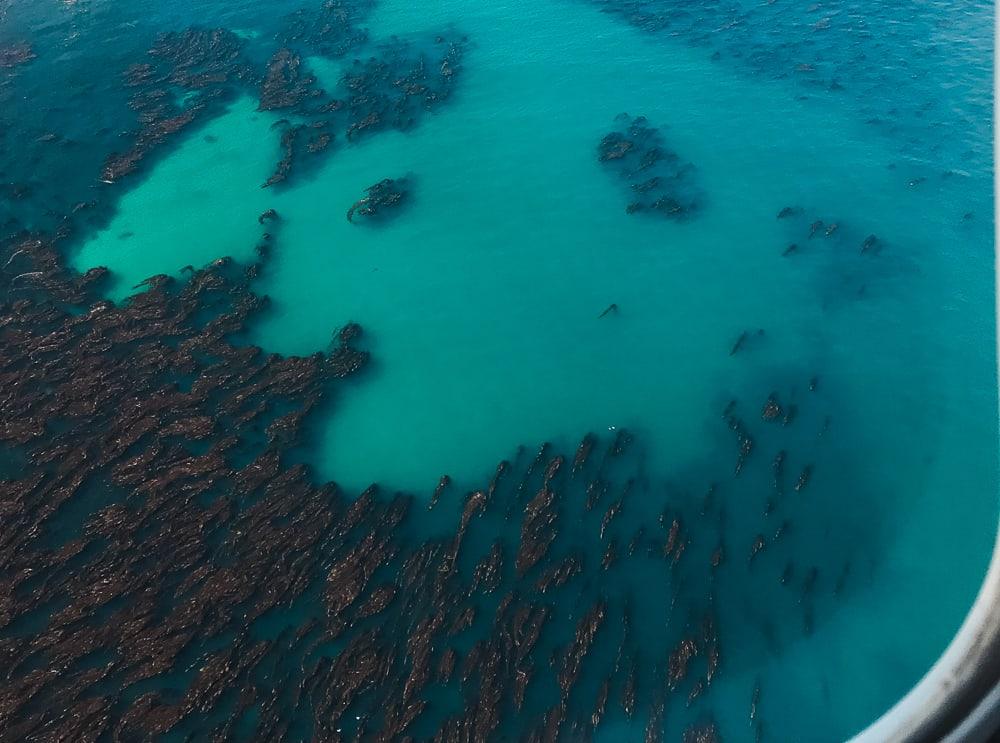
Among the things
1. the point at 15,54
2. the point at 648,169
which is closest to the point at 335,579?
the point at 648,169

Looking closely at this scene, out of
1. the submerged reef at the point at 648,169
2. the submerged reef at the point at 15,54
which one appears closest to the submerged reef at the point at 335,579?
the submerged reef at the point at 648,169

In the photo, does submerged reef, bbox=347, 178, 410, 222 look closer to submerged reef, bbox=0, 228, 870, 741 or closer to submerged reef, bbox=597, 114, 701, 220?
submerged reef, bbox=0, 228, 870, 741

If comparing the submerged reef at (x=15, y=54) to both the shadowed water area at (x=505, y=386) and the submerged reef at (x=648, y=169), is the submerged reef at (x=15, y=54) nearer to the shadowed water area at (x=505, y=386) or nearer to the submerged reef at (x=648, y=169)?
Answer: the shadowed water area at (x=505, y=386)

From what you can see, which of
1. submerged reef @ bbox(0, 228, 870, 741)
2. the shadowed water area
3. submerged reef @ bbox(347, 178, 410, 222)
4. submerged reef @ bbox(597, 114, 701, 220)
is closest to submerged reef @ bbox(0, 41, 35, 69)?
the shadowed water area

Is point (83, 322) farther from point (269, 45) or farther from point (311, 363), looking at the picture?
point (269, 45)

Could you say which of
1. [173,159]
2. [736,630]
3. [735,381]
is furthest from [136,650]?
[173,159]

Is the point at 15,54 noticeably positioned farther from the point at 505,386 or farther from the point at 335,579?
the point at 335,579
